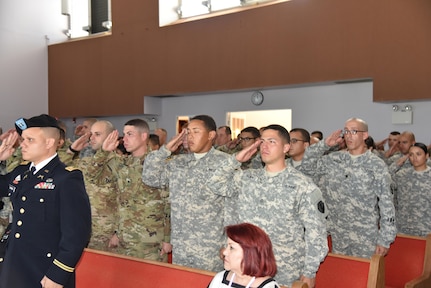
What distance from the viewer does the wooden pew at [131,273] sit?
8.19ft

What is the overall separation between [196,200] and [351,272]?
101 centimetres

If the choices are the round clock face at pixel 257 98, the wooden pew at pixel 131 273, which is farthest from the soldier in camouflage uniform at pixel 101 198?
the round clock face at pixel 257 98


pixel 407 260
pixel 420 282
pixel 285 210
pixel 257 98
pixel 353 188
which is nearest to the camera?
pixel 285 210

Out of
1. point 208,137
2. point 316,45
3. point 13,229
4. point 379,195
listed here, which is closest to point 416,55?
point 316,45

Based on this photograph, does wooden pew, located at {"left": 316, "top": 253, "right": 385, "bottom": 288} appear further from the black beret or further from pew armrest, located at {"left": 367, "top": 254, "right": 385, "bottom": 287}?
the black beret

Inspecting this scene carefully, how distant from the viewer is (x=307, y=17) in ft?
23.0

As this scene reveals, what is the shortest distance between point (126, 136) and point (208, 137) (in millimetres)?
687


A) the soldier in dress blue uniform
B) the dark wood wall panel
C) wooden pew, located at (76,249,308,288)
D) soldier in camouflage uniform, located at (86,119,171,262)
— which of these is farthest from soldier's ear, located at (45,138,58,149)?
the dark wood wall panel

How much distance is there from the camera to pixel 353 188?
3.69 metres

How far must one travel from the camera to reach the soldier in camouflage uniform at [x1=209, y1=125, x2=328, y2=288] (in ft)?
8.39

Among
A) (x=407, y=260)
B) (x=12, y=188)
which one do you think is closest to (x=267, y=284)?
(x=12, y=188)

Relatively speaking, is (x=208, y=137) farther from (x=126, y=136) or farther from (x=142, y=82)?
(x=142, y=82)

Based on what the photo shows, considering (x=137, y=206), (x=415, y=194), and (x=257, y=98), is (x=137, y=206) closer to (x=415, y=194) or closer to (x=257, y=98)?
(x=415, y=194)

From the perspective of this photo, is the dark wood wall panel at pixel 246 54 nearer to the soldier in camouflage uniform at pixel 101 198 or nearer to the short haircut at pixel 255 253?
the soldier in camouflage uniform at pixel 101 198
